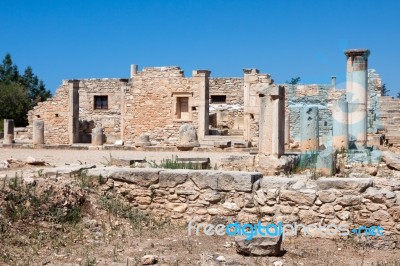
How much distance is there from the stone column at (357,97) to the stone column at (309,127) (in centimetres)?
140

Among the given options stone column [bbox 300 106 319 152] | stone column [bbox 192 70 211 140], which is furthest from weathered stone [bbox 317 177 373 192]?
stone column [bbox 192 70 211 140]

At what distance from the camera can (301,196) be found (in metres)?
6.87

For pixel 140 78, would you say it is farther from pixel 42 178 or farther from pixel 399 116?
pixel 42 178

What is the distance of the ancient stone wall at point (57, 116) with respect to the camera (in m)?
27.4

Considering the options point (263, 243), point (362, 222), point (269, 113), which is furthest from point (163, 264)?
point (269, 113)

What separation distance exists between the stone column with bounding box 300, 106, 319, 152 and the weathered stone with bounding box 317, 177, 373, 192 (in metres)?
6.66

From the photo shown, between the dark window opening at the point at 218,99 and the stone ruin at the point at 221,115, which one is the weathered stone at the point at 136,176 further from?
the dark window opening at the point at 218,99

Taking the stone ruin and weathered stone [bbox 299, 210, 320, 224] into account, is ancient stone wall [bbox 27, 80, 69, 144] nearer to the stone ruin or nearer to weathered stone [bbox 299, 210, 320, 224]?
the stone ruin

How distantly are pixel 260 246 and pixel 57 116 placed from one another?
928 inches

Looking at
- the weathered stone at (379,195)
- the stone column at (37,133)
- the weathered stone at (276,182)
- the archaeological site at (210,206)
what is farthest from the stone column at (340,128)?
the stone column at (37,133)

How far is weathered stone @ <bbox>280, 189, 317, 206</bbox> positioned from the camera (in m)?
6.82

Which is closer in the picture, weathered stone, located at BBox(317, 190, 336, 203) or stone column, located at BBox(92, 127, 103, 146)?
weathered stone, located at BBox(317, 190, 336, 203)

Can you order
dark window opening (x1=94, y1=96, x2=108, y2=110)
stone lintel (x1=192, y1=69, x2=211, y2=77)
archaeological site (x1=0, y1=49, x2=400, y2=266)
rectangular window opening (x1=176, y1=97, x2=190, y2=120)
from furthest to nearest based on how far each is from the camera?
dark window opening (x1=94, y1=96, x2=108, y2=110), rectangular window opening (x1=176, y1=97, x2=190, y2=120), stone lintel (x1=192, y1=69, x2=211, y2=77), archaeological site (x1=0, y1=49, x2=400, y2=266)

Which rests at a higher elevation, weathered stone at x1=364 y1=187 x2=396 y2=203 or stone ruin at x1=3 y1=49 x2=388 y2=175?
stone ruin at x1=3 y1=49 x2=388 y2=175
